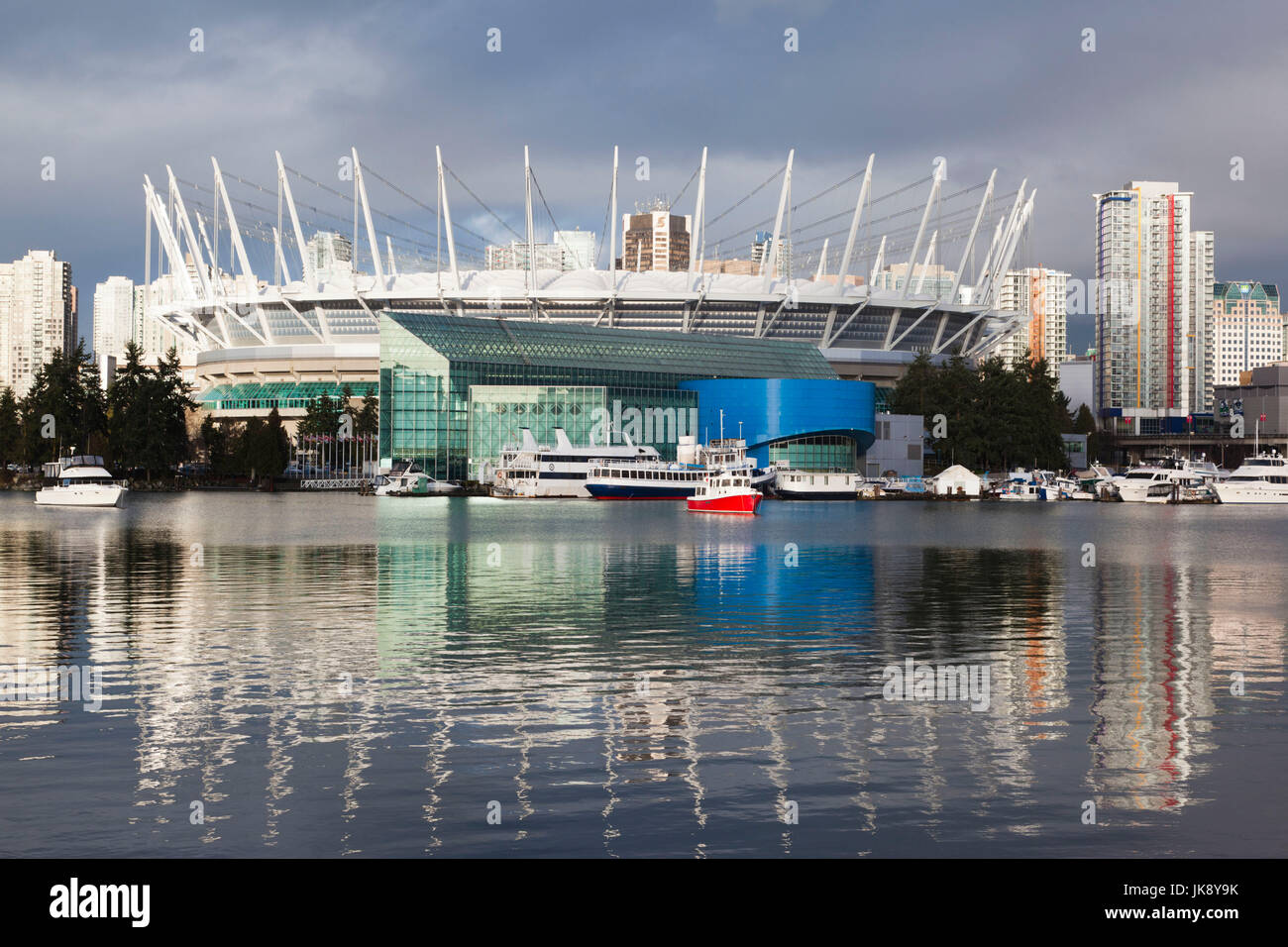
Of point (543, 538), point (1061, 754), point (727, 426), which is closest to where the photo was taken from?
point (1061, 754)

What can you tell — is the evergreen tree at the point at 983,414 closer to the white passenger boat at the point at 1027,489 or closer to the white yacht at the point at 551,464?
the white passenger boat at the point at 1027,489

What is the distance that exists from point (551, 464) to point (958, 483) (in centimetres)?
4858

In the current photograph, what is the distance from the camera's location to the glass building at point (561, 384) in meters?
161

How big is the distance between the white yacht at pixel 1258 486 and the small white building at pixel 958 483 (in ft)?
89.0

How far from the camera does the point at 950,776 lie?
17.2 metres

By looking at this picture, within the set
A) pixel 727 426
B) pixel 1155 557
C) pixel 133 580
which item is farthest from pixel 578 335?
pixel 133 580

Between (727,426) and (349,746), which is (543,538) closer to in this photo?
(349,746)

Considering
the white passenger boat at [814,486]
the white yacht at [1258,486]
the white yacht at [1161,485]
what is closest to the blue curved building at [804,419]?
the white passenger boat at [814,486]

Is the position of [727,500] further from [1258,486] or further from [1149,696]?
[1149,696]

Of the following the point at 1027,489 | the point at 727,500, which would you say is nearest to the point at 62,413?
the point at 727,500

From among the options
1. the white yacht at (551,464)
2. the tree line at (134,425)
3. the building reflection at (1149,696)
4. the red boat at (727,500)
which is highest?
the tree line at (134,425)
